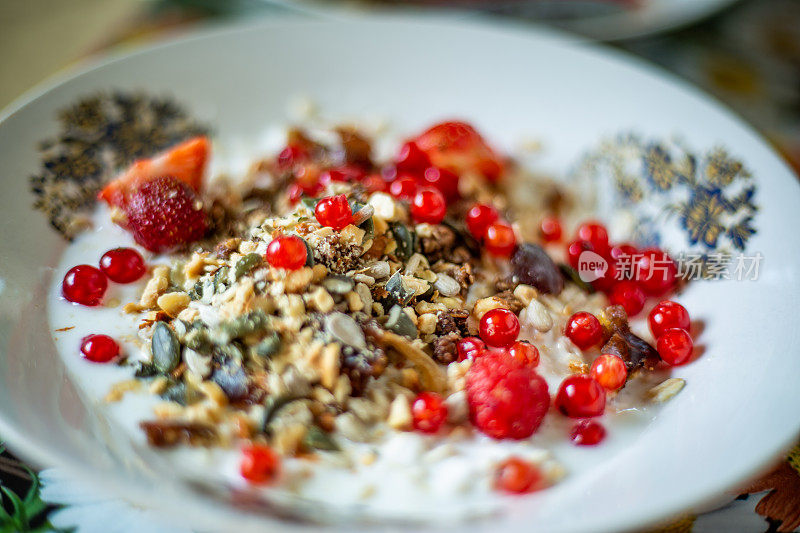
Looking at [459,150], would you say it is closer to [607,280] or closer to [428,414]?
[607,280]

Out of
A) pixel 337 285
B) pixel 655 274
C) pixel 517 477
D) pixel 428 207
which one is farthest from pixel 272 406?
Result: pixel 655 274

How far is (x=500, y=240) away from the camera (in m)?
0.98

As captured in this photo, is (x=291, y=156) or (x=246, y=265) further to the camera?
(x=291, y=156)

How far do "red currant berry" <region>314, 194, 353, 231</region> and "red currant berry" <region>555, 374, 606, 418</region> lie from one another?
353 mm

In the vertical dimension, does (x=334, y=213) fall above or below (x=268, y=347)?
above

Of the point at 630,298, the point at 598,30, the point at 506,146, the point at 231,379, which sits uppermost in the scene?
the point at 598,30

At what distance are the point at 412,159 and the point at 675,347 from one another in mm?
536

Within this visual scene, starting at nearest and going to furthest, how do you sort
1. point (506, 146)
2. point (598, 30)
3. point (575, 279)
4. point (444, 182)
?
point (575, 279), point (444, 182), point (506, 146), point (598, 30)

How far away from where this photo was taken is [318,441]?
72 cm

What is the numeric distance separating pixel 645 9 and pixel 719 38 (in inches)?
9.0

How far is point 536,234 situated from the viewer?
111 centimetres

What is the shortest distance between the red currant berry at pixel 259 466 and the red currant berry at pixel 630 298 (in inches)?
21.9

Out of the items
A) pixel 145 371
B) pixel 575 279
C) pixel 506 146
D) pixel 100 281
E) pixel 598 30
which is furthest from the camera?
pixel 598 30

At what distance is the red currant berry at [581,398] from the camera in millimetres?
780
